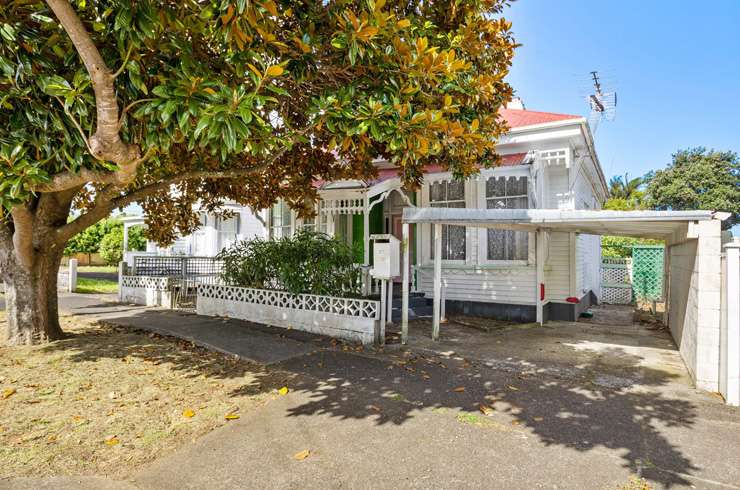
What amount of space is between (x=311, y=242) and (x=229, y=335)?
2371mm

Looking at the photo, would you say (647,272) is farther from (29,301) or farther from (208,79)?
(29,301)

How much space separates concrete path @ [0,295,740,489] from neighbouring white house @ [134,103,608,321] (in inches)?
135

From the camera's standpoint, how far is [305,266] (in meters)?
8.37

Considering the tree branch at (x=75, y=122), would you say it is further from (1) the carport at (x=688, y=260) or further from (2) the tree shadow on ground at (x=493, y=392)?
(1) the carport at (x=688, y=260)

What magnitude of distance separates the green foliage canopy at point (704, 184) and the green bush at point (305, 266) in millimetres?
37889

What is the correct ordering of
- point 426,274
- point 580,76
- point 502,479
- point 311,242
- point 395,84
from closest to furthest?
point 502,479
point 395,84
point 311,242
point 426,274
point 580,76

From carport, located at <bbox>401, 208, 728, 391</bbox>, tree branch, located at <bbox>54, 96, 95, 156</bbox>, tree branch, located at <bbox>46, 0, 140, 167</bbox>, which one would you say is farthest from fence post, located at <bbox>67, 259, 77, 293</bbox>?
carport, located at <bbox>401, 208, 728, 391</bbox>

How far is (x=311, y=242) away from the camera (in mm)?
8680

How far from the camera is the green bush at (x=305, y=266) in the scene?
8258 millimetres

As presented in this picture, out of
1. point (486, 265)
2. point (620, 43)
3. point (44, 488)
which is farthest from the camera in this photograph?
point (620, 43)

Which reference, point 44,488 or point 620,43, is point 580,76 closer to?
point 620,43

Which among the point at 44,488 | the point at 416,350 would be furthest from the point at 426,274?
the point at 44,488

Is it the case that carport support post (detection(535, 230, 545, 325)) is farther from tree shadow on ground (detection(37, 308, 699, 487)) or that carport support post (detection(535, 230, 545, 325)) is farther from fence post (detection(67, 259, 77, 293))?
fence post (detection(67, 259, 77, 293))

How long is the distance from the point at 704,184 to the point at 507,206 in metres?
35.8
